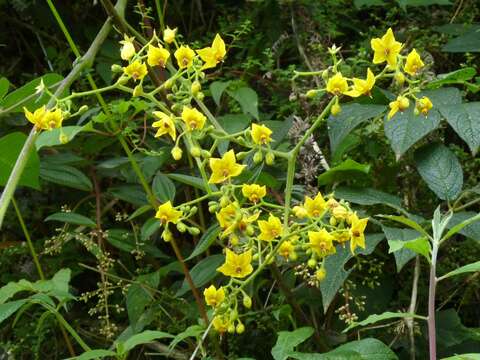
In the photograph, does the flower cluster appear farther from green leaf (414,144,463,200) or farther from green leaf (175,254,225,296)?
green leaf (175,254,225,296)

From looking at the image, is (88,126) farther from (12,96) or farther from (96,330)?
(96,330)

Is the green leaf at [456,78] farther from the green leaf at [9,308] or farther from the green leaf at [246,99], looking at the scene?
the green leaf at [9,308]

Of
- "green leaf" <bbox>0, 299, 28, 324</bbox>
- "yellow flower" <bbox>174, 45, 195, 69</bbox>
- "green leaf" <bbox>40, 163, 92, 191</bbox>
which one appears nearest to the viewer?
"yellow flower" <bbox>174, 45, 195, 69</bbox>

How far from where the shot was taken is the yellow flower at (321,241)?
108 cm

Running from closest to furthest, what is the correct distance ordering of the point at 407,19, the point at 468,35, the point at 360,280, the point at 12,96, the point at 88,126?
the point at 88,126, the point at 12,96, the point at 360,280, the point at 468,35, the point at 407,19

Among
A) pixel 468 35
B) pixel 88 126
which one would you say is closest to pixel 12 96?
pixel 88 126

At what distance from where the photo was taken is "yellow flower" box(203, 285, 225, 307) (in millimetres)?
1132

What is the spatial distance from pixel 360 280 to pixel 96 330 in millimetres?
595

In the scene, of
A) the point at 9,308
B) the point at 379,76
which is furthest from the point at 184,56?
the point at 9,308

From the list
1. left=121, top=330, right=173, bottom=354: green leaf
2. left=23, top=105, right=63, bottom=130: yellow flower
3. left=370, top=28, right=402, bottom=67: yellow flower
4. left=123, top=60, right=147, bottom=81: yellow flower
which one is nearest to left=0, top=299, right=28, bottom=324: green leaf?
left=121, top=330, right=173, bottom=354: green leaf

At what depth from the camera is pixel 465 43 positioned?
175cm

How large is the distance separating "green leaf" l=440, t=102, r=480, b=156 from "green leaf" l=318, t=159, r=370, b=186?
0.17 metres

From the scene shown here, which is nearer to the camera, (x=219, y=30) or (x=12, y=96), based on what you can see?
(x=12, y=96)

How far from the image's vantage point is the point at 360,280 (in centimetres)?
167
